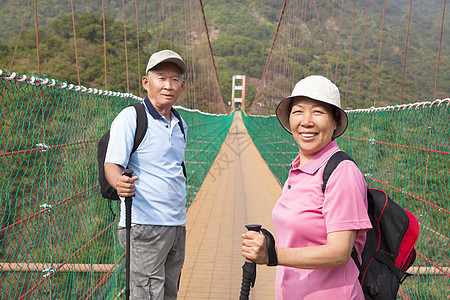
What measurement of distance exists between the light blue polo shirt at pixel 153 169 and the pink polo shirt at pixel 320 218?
765 mm

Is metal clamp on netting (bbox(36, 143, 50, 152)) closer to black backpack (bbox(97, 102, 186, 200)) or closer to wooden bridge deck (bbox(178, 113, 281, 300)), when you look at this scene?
black backpack (bbox(97, 102, 186, 200))

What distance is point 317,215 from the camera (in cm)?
127

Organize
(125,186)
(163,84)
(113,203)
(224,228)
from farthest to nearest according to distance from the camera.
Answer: (224,228)
(113,203)
(163,84)
(125,186)

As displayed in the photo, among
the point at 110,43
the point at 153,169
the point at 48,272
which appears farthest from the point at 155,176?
the point at 110,43

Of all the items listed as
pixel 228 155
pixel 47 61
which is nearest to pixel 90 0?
pixel 47 61

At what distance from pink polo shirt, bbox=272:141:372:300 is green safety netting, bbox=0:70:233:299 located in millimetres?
1039

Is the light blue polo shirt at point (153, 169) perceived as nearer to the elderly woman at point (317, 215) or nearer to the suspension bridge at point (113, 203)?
the suspension bridge at point (113, 203)

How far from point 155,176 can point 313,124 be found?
892 millimetres

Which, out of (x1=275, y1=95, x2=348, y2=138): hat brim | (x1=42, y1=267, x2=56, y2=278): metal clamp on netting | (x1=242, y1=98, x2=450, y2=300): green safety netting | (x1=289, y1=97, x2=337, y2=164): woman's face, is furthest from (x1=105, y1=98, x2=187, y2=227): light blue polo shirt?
(x1=242, y1=98, x2=450, y2=300): green safety netting

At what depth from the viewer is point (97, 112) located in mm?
2920

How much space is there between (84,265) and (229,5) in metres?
85.9

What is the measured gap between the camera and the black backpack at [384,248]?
134cm

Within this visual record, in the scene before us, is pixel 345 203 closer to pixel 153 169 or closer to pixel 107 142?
pixel 153 169

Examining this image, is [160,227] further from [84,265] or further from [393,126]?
[393,126]
